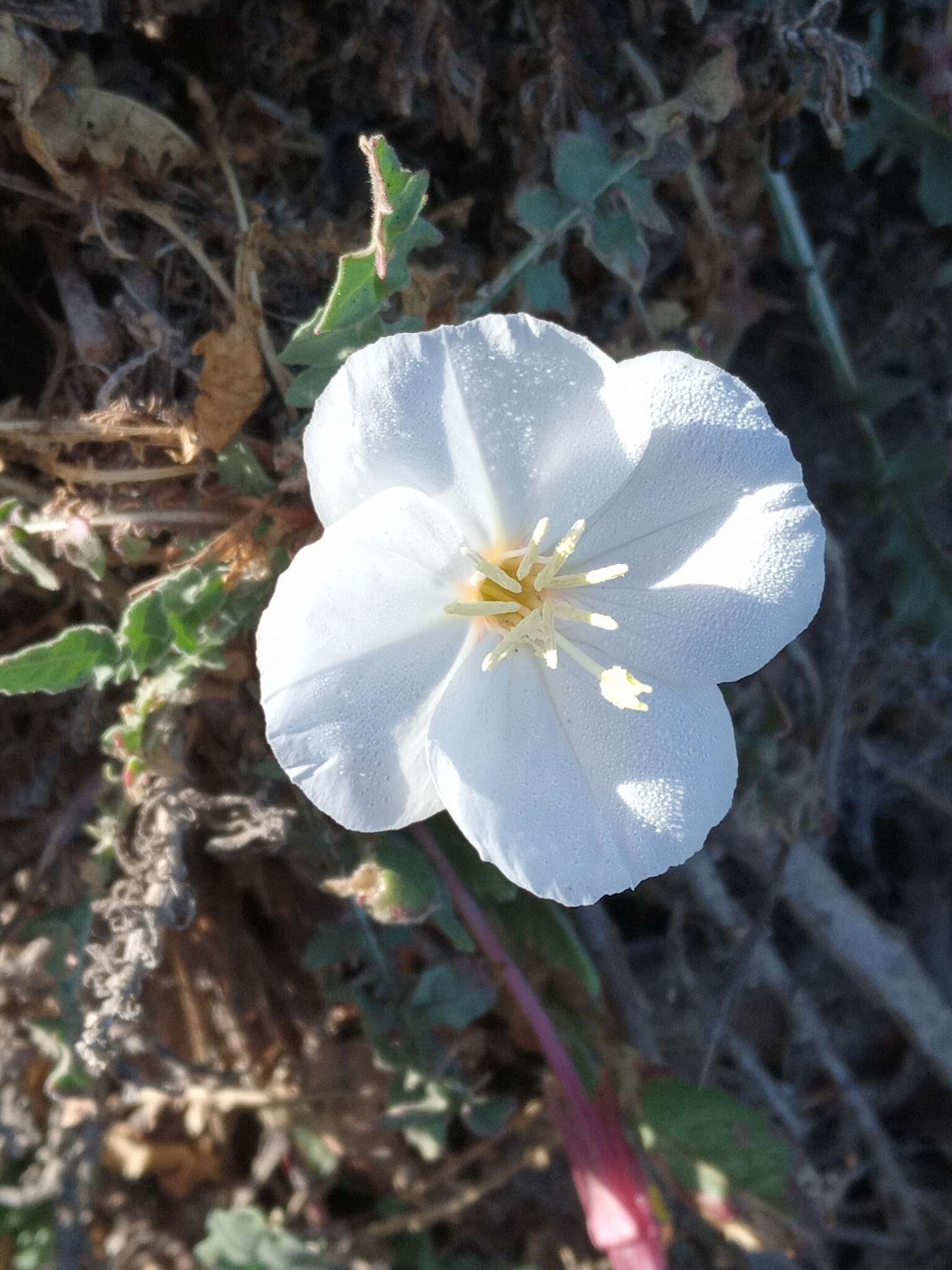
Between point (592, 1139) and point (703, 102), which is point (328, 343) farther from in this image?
point (592, 1139)

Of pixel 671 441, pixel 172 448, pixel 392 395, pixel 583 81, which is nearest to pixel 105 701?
pixel 172 448

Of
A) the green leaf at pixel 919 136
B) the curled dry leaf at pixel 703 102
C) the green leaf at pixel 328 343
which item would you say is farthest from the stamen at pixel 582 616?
the green leaf at pixel 919 136

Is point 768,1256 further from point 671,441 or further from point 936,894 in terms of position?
point 671,441

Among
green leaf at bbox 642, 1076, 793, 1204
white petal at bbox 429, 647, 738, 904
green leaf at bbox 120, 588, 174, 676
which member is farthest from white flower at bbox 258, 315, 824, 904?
green leaf at bbox 642, 1076, 793, 1204

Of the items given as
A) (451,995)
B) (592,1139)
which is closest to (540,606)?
(451,995)

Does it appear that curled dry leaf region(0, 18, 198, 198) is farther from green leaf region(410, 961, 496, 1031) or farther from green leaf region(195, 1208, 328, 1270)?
green leaf region(195, 1208, 328, 1270)

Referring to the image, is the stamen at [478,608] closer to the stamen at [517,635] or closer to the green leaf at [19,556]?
the stamen at [517,635]
